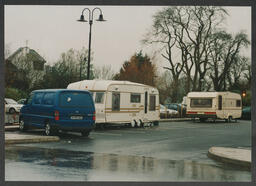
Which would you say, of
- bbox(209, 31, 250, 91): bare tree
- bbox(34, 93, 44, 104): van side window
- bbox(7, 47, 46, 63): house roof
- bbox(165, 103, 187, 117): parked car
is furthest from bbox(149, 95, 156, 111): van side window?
bbox(7, 47, 46, 63): house roof

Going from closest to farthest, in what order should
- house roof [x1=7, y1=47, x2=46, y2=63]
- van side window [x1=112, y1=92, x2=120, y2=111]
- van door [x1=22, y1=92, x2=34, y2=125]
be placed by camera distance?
van door [x1=22, y1=92, x2=34, y2=125]
van side window [x1=112, y1=92, x2=120, y2=111]
house roof [x1=7, y1=47, x2=46, y2=63]

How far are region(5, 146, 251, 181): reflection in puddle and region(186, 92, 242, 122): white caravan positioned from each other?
2531cm

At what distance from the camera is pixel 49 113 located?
1853cm

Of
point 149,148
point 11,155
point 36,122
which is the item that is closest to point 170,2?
point 11,155

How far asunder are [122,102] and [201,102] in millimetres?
14042

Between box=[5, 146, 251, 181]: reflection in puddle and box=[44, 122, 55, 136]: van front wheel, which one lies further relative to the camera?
box=[44, 122, 55, 136]: van front wheel

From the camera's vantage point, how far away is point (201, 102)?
38.3 m

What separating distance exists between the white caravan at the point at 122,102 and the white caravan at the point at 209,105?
31.8ft

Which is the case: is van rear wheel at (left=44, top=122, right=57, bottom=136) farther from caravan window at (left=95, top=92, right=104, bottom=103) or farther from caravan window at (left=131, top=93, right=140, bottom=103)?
caravan window at (left=131, top=93, right=140, bottom=103)

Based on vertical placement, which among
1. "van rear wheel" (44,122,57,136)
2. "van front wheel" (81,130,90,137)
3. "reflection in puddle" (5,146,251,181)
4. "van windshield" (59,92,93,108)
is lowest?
"reflection in puddle" (5,146,251,181)

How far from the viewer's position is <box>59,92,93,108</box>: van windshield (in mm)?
18438

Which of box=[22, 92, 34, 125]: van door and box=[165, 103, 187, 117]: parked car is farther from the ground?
box=[165, 103, 187, 117]: parked car

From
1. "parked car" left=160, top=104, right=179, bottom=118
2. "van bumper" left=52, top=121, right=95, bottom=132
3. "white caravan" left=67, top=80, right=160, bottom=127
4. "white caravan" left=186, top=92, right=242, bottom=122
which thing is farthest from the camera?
"parked car" left=160, top=104, right=179, bottom=118

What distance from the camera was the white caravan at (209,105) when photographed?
3766 cm
